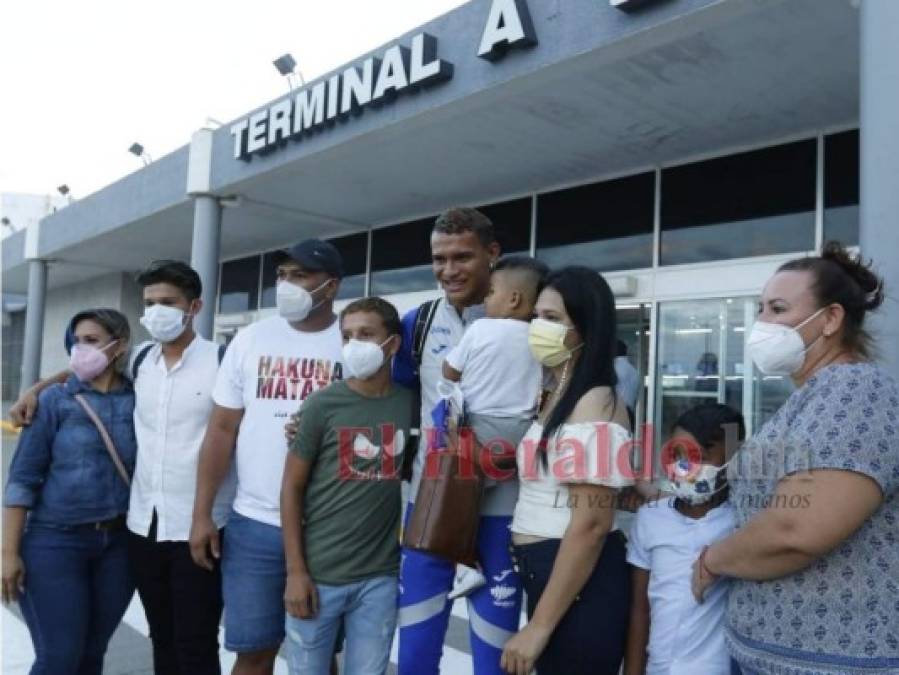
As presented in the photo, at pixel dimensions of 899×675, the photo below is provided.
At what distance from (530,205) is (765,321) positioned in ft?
24.4

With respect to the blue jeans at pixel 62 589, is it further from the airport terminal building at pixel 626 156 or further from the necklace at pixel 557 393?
the airport terminal building at pixel 626 156

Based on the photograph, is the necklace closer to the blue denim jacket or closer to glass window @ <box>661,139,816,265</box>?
the blue denim jacket

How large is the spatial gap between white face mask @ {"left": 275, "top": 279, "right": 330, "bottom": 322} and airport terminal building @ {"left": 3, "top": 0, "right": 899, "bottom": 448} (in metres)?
2.09

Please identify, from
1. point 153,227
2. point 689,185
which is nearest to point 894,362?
point 689,185

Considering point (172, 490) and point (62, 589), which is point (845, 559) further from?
point (62, 589)

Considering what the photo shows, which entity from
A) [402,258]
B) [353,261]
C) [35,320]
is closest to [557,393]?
[402,258]

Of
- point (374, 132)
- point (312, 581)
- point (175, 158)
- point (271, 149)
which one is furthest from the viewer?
point (175, 158)

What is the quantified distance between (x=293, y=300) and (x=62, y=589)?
1.35 metres

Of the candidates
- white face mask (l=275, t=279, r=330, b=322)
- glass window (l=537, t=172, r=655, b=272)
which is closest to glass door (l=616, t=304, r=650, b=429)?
glass window (l=537, t=172, r=655, b=272)

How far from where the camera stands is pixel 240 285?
15.0 metres

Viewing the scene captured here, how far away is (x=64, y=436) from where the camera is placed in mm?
2760

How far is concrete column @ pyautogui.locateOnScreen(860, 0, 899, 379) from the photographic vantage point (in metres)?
2.62

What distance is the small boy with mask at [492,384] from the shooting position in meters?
2.26

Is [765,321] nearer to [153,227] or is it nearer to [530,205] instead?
[530,205]
